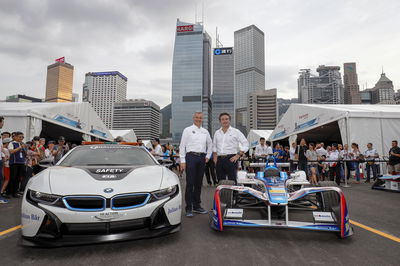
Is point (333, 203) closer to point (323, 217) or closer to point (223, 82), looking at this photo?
point (323, 217)

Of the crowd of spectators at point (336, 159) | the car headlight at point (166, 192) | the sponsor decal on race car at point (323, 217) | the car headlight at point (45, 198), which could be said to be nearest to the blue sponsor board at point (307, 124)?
the crowd of spectators at point (336, 159)

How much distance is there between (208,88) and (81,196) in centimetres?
18735

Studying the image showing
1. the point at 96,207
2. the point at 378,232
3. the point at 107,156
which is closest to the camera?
the point at 96,207

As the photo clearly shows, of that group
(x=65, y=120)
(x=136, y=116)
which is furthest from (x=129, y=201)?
(x=136, y=116)

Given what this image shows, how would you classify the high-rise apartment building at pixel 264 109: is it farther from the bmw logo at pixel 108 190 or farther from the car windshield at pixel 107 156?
the bmw logo at pixel 108 190

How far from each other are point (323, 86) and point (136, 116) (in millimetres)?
132574

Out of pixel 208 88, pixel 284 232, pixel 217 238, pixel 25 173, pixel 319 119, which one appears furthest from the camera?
pixel 208 88

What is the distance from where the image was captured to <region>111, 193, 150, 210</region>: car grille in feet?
7.93

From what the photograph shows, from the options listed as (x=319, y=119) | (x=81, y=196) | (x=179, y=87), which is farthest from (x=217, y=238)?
(x=179, y=87)

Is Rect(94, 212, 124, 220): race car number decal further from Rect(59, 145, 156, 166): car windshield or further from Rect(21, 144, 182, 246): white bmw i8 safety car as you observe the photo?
Rect(59, 145, 156, 166): car windshield

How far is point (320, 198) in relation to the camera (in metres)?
3.74

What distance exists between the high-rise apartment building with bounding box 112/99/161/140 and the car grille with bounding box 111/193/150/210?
17403cm

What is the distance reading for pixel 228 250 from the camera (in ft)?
8.40

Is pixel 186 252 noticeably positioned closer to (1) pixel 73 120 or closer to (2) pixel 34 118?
(2) pixel 34 118
